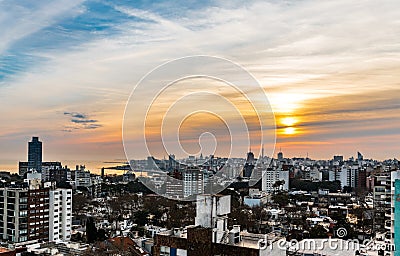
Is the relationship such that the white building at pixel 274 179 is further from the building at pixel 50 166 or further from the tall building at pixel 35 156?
the building at pixel 50 166

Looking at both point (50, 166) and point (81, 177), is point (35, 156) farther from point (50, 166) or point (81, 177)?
point (81, 177)

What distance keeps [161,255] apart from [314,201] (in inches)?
535

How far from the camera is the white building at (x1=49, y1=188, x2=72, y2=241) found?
10.1 meters

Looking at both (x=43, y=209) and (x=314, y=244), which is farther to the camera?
(x=43, y=209)

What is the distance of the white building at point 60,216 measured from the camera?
33.2 feet

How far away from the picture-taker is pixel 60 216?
1034 centimetres

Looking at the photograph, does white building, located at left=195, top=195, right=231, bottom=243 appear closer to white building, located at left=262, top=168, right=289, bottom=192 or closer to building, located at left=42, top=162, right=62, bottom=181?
white building, located at left=262, top=168, right=289, bottom=192

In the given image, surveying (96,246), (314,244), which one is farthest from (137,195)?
(314,244)

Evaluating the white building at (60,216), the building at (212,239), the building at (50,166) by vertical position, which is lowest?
the white building at (60,216)

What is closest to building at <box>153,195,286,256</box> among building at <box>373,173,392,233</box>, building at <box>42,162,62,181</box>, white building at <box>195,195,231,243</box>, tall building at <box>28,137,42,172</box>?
white building at <box>195,195,231,243</box>

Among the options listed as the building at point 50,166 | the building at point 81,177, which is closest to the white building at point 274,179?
the building at point 81,177

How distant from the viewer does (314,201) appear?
51.9 feet

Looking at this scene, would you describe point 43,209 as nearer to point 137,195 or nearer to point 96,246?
point 96,246

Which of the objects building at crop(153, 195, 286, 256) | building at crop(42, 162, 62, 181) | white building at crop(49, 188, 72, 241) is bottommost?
white building at crop(49, 188, 72, 241)
